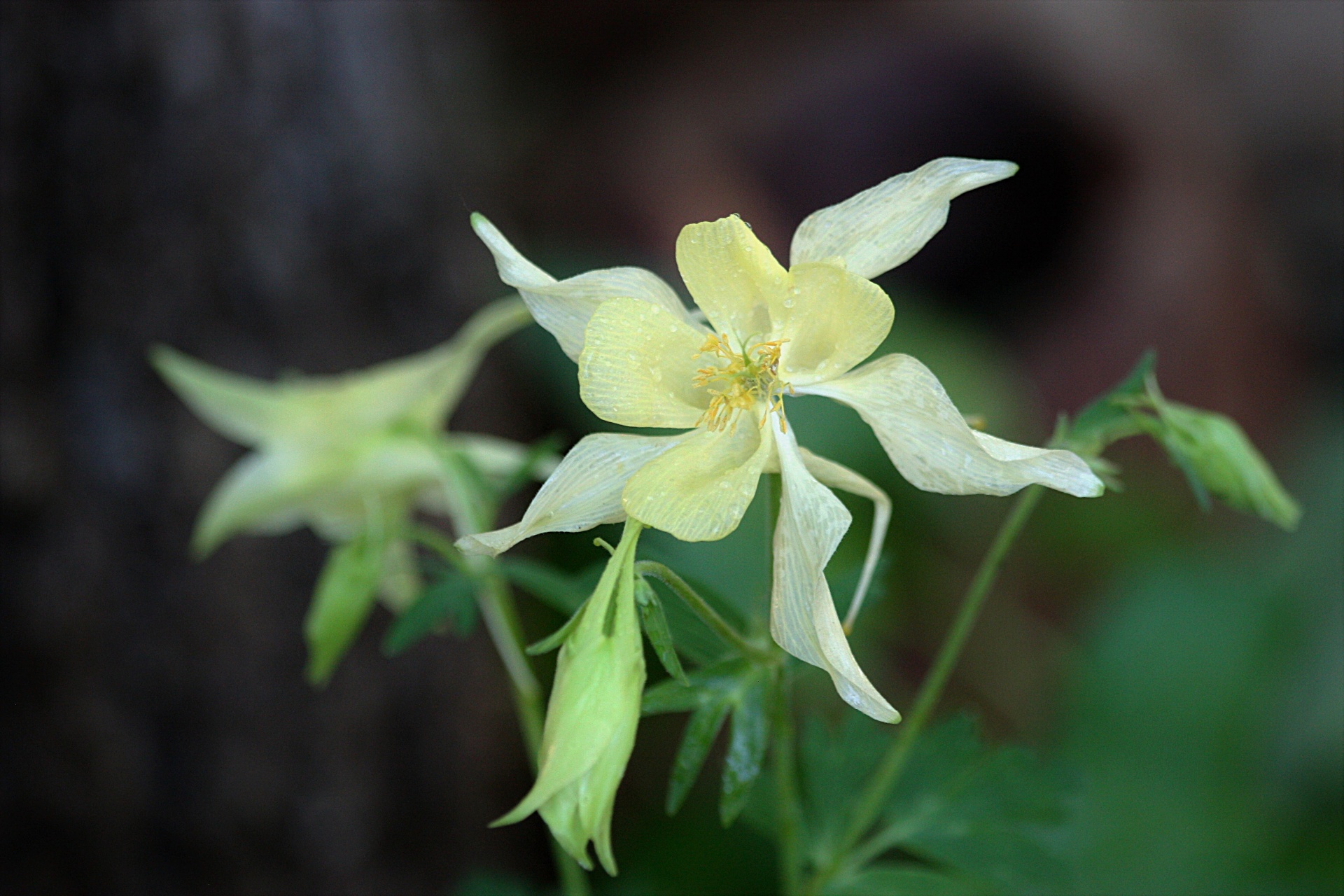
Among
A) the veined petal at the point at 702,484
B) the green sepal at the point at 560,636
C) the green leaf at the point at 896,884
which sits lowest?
the green leaf at the point at 896,884

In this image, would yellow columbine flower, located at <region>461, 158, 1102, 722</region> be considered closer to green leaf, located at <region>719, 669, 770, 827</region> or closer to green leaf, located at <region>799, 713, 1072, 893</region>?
green leaf, located at <region>719, 669, 770, 827</region>

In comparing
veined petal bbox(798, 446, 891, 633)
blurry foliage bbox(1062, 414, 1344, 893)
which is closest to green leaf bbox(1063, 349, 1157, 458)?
veined petal bbox(798, 446, 891, 633)

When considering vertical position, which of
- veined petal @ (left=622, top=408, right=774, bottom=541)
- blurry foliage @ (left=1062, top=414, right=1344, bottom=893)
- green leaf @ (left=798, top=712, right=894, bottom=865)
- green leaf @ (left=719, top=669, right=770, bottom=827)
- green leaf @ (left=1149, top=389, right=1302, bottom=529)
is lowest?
blurry foliage @ (left=1062, top=414, right=1344, bottom=893)

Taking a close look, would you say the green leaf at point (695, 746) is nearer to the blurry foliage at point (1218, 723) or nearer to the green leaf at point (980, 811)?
the green leaf at point (980, 811)

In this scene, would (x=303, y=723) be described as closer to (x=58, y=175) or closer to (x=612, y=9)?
(x=58, y=175)

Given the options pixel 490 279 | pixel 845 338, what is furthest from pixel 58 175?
pixel 845 338

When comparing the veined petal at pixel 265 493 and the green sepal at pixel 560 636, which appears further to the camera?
the veined petal at pixel 265 493

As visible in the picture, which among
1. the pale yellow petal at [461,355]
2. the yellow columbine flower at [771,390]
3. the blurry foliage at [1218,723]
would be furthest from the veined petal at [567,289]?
the blurry foliage at [1218,723]
